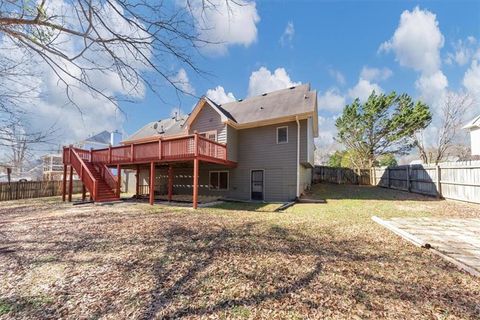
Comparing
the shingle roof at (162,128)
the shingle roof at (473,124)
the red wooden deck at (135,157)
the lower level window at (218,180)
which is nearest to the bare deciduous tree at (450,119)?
the shingle roof at (473,124)

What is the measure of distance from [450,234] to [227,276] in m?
5.68

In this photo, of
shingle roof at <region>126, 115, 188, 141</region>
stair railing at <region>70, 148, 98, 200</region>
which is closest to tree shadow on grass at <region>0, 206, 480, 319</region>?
stair railing at <region>70, 148, 98, 200</region>

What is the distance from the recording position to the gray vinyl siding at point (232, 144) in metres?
12.8

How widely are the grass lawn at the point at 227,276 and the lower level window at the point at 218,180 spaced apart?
829 cm

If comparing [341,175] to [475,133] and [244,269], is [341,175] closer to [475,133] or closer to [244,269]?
[475,133]

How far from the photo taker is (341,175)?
791 inches

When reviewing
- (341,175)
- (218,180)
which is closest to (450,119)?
(341,175)

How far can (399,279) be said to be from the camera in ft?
10.3

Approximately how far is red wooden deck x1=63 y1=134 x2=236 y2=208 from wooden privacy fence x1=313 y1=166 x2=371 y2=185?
402 inches

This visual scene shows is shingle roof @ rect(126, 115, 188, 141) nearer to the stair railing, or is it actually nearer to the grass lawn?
the stair railing

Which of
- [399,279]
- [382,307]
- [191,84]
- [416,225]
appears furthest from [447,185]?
[191,84]

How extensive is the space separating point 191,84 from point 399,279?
4.39 metres

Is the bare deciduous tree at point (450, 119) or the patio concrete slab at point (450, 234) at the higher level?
the bare deciduous tree at point (450, 119)

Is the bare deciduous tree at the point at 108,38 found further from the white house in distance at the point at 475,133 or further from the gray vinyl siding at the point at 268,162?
the white house in distance at the point at 475,133
